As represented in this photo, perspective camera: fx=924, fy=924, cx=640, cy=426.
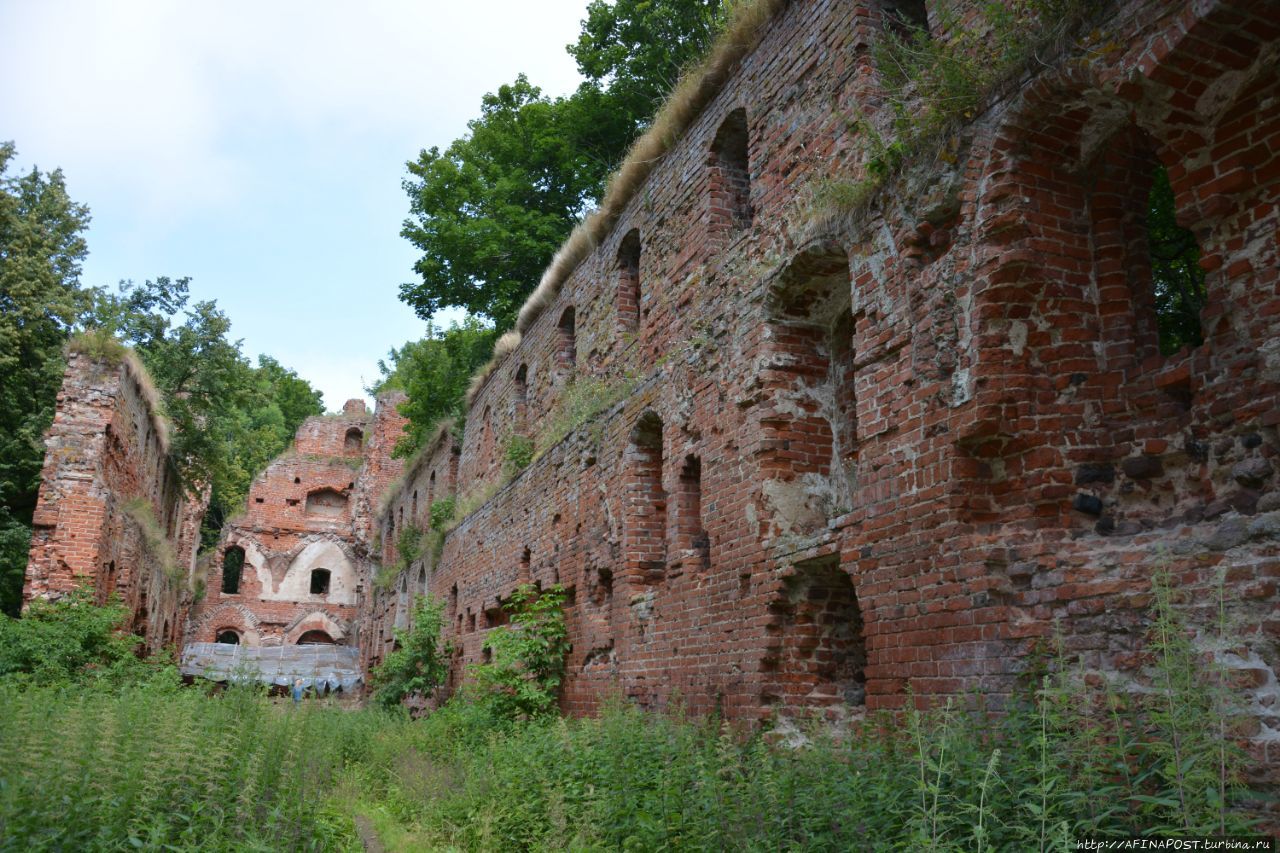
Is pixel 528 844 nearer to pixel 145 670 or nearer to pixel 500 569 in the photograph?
pixel 500 569

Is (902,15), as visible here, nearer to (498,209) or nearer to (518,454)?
(518,454)

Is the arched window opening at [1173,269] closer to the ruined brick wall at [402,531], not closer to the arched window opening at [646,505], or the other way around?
the arched window opening at [646,505]

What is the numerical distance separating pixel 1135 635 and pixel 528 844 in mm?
4480

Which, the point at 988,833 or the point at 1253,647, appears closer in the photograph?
the point at 988,833

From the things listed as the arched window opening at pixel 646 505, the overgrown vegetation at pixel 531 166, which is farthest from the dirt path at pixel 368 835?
the overgrown vegetation at pixel 531 166

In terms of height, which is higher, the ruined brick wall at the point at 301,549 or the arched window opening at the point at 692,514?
the ruined brick wall at the point at 301,549

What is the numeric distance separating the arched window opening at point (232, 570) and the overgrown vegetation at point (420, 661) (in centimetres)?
2323

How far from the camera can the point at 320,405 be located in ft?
178

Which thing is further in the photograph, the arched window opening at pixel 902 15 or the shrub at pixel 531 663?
the shrub at pixel 531 663

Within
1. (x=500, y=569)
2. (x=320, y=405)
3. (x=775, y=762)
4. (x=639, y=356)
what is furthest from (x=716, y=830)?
(x=320, y=405)

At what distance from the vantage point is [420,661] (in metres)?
17.5

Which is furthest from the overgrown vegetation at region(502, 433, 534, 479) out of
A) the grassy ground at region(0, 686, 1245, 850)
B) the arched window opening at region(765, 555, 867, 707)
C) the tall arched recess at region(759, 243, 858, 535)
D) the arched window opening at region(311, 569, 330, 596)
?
the arched window opening at region(311, 569, 330, 596)

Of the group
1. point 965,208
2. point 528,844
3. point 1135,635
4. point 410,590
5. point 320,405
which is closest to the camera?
point 1135,635

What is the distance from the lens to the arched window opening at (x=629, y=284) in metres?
11.5
